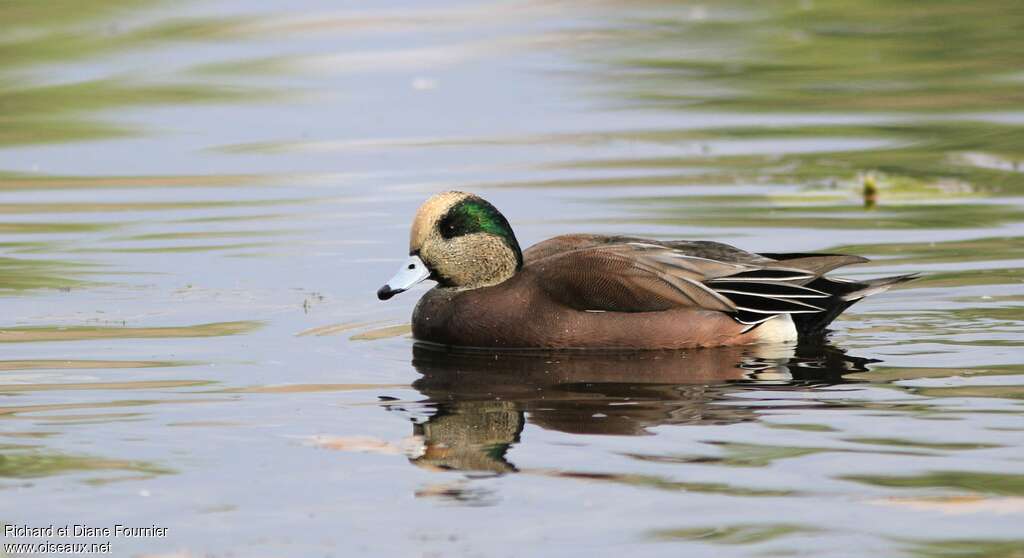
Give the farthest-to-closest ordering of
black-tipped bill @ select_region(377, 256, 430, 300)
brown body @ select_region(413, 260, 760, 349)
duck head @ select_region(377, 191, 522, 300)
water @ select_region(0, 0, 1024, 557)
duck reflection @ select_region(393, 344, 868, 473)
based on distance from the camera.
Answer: duck head @ select_region(377, 191, 522, 300)
black-tipped bill @ select_region(377, 256, 430, 300)
brown body @ select_region(413, 260, 760, 349)
duck reflection @ select_region(393, 344, 868, 473)
water @ select_region(0, 0, 1024, 557)

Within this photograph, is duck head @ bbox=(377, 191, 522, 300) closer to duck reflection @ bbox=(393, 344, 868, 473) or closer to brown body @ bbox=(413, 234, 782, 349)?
brown body @ bbox=(413, 234, 782, 349)

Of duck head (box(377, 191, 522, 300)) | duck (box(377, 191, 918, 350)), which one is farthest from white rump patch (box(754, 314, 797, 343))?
duck head (box(377, 191, 522, 300))

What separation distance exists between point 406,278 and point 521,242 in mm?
2360

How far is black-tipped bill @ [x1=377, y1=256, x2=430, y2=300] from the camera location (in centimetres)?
824

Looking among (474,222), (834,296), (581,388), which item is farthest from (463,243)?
(834,296)

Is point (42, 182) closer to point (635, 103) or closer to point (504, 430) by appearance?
point (635, 103)

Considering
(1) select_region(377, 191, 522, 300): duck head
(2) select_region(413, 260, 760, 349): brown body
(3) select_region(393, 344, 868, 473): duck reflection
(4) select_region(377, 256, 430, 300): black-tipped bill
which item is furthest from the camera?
(1) select_region(377, 191, 522, 300): duck head

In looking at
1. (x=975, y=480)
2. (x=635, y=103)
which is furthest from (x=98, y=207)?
(x=975, y=480)

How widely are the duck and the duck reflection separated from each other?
8 cm

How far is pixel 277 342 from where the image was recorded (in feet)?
27.3

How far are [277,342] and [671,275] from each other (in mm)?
1897

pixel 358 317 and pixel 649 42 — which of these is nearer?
pixel 358 317

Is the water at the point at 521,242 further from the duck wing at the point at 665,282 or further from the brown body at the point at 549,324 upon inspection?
the duck wing at the point at 665,282

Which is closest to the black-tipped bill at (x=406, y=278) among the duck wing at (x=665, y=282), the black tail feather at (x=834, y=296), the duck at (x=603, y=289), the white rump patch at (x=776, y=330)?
the duck at (x=603, y=289)
